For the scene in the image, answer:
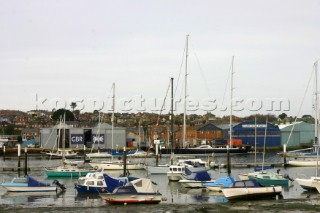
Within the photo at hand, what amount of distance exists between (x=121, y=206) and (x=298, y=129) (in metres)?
143

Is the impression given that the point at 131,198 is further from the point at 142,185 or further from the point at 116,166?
the point at 116,166

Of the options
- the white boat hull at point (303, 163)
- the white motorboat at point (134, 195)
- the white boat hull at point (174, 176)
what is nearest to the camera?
the white motorboat at point (134, 195)

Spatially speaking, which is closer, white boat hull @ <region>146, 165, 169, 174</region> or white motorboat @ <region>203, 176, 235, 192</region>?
white motorboat @ <region>203, 176, 235, 192</region>

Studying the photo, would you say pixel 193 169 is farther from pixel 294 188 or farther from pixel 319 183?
pixel 319 183

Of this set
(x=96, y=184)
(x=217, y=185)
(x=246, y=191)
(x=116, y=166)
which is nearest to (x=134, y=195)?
(x=246, y=191)

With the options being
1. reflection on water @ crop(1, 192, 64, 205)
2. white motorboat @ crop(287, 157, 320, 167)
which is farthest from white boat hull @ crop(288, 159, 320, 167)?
reflection on water @ crop(1, 192, 64, 205)

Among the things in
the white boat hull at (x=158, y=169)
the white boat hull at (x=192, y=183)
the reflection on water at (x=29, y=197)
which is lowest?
the reflection on water at (x=29, y=197)

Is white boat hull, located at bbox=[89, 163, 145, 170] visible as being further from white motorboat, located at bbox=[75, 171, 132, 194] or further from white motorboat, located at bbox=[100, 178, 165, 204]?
white motorboat, located at bbox=[100, 178, 165, 204]

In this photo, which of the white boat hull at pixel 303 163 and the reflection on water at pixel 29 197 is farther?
the white boat hull at pixel 303 163

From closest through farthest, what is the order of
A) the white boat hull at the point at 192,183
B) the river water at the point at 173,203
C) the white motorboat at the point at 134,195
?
the river water at the point at 173,203, the white motorboat at the point at 134,195, the white boat hull at the point at 192,183

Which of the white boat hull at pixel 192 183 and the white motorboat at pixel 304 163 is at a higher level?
the white motorboat at pixel 304 163

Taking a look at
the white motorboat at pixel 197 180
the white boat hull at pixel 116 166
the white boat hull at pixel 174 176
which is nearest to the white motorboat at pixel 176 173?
the white boat hull at pixel 174 176

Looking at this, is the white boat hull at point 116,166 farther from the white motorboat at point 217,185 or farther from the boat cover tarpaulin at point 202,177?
the white motorboat at point 217,185

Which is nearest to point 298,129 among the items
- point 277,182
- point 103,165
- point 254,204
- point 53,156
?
point 53,156
